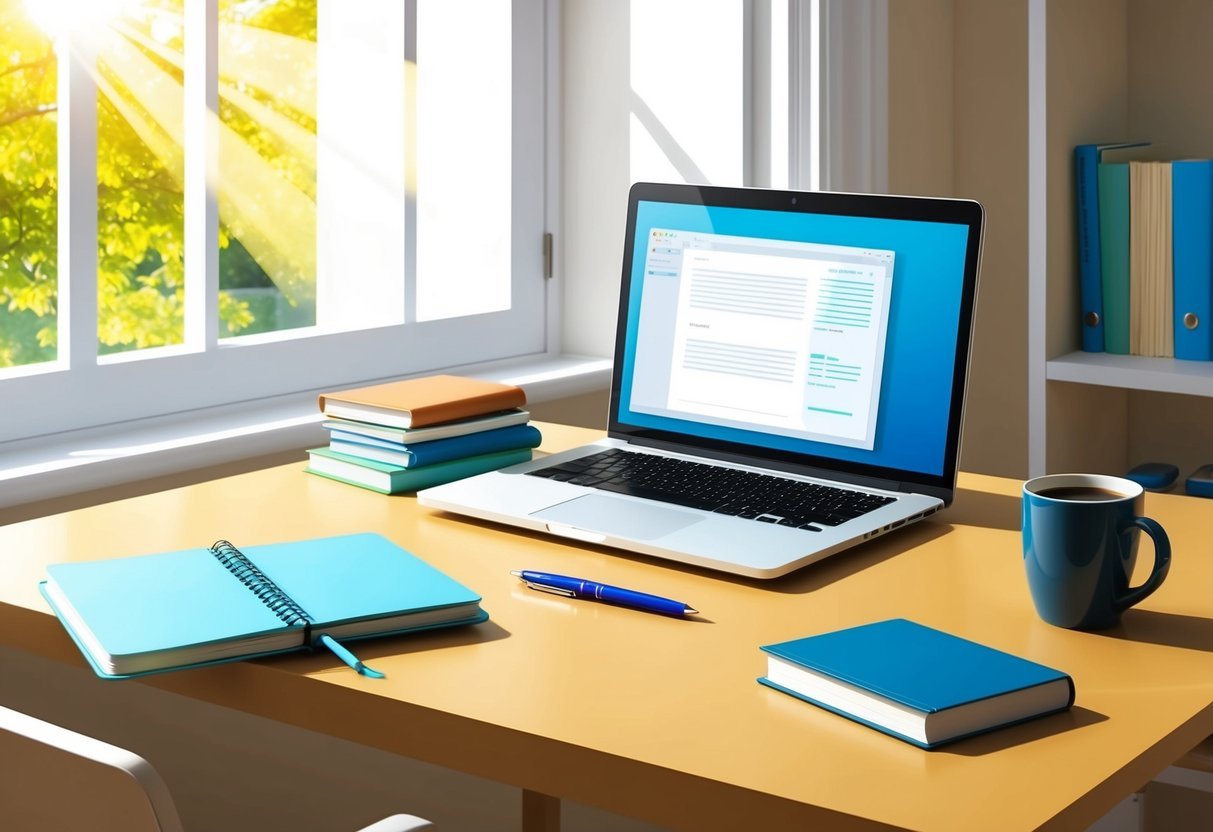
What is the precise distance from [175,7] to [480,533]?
3.11 feet

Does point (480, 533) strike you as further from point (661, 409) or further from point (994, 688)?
point (994, 688)

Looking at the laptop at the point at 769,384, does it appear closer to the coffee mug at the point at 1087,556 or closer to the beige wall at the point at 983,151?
the coffee mug at the point at 1087,556

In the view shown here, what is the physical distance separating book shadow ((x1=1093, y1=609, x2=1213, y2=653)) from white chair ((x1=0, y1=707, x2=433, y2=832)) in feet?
1.71

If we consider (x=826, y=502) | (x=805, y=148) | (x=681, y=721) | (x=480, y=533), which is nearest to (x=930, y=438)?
(x=826, y=502)

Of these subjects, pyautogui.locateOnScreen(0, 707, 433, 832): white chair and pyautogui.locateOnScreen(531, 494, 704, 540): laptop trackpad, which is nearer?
pyautogui.locateOnScreen(0, 707, 433, 832): white chair

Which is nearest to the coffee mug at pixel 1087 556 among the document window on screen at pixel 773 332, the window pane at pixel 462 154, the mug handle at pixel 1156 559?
the mug handle at pixel 1156 559

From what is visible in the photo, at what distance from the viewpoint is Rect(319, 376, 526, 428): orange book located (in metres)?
1.40

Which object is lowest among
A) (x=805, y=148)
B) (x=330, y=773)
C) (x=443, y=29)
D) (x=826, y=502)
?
(x=330, y=773)

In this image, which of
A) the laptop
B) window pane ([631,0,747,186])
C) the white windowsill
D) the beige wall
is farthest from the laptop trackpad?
the beige wall

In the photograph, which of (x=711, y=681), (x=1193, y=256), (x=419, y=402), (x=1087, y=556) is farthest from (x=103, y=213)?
(x=1193, y=256)

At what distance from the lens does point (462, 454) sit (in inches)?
56.2

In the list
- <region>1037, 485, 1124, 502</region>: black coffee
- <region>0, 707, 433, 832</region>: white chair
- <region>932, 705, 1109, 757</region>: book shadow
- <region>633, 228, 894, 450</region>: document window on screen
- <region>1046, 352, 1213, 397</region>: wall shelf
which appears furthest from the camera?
<region>1046, 352, 1213, 397</region>: wall shelf

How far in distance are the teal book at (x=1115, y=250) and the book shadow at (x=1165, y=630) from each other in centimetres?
110

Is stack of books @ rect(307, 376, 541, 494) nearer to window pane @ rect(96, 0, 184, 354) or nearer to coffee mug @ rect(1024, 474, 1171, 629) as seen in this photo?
window pane @ rect(96, 0, 184, 354)
